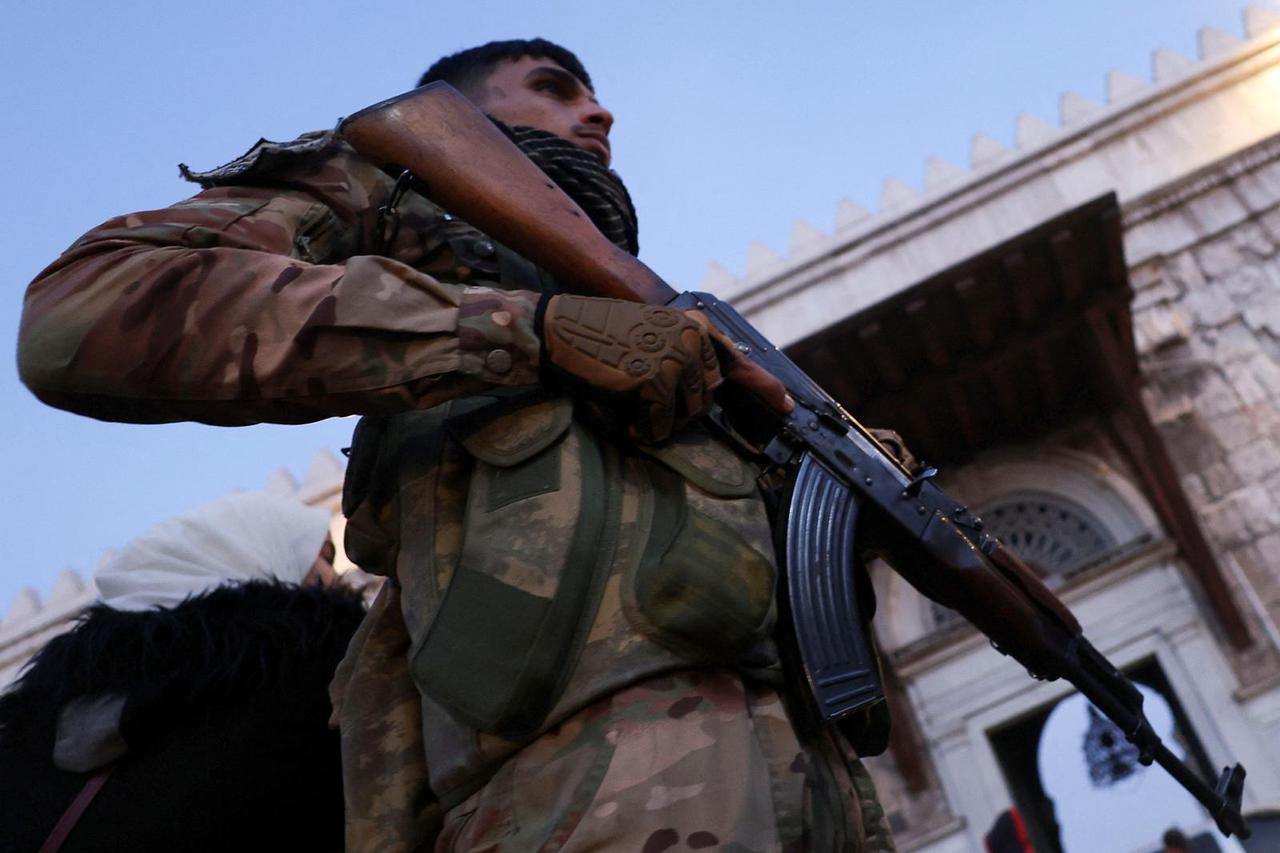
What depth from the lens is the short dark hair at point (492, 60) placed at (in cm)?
251

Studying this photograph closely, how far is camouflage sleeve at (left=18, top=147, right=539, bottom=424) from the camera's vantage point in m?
1.63

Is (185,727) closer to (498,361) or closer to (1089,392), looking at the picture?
(498,361)

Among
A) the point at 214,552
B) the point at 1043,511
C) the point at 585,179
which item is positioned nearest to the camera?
the point at 585,179

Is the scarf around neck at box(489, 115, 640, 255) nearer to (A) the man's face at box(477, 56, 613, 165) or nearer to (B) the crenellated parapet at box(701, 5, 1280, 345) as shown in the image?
(A) the man's face at box(477, 56, 613, 165)

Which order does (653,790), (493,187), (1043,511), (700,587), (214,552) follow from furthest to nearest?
(1043,511)
(214,552)
(493,187)
(700,587)
(653,790)

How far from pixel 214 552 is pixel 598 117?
139cm

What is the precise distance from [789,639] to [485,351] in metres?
0.58

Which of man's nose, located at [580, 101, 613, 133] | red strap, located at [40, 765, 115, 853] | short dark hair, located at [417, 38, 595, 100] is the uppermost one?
short dark hair, located at [417, 38, 595, 100]

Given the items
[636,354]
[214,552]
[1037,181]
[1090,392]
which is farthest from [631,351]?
[1037,181]

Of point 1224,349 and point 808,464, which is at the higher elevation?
point 1224,349

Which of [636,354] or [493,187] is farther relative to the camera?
[493,187]

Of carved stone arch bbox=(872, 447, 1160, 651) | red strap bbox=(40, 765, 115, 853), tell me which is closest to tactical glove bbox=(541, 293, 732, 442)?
red strap bbox=(40, 765, 115, 853)

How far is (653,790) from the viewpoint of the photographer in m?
1.48

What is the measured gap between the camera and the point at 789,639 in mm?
1802
